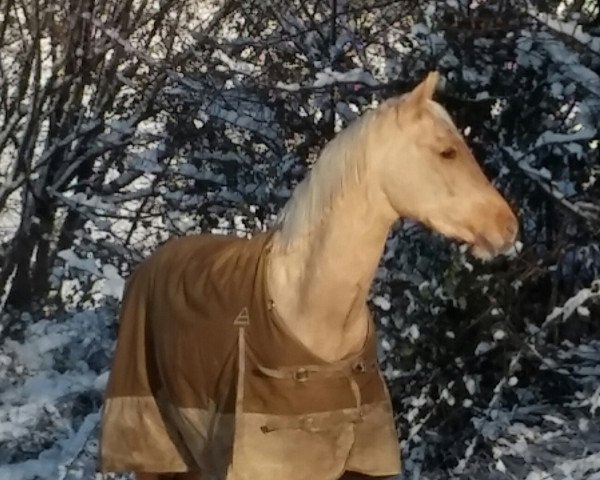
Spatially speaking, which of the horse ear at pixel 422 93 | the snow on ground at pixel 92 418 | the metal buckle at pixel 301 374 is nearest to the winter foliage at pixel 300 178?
the snow on ground at pixel 92 418

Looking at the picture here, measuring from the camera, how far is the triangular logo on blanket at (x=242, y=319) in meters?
1.46

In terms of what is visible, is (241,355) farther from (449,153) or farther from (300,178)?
(300,178)

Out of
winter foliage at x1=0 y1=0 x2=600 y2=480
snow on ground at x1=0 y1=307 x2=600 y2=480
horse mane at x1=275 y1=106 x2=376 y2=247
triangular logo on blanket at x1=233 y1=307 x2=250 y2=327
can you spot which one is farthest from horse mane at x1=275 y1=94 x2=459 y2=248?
snow on ground at x1=0 y1=307 x2=600 y2=480

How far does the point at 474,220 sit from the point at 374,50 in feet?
4.99

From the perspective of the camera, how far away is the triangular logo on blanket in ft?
4.79

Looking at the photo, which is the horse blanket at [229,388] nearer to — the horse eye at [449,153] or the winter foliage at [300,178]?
the horse eye at [449,153]

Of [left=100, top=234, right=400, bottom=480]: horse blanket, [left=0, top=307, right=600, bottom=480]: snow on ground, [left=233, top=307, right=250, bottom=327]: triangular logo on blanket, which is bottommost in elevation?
[left=0, top=307, right=600, bottom=480]: snow on ground

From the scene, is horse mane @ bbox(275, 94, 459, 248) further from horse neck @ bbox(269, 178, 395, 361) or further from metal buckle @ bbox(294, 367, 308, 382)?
metal buckle @ bbox(294, 367, 308, 382)

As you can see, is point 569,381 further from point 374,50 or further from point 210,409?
point 210,409

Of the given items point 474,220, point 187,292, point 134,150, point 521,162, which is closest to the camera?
point 474,220

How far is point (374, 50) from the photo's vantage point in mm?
2793

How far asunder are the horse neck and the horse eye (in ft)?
0.32

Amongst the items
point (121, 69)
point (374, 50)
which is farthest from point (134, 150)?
point (374, 50)

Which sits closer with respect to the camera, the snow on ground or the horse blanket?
the horse blanket
